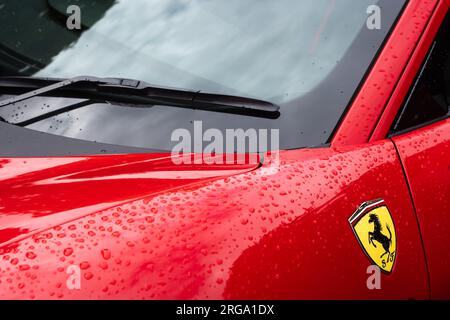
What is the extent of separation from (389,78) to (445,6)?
36 centimetres

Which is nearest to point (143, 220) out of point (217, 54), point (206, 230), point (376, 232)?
point (206, 230)

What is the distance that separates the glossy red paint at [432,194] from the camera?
1594 millimetres

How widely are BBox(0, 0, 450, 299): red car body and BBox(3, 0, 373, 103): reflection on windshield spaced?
0.18 m

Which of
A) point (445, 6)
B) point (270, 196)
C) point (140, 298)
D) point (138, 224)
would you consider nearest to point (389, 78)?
point (445, 6)

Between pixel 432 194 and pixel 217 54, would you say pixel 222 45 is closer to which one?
pixel 217 54

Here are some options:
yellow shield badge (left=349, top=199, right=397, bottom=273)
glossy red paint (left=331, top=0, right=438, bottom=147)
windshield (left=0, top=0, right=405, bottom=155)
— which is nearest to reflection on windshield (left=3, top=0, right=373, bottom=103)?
windshield (left=0, top=0, right=405, bottom=155)

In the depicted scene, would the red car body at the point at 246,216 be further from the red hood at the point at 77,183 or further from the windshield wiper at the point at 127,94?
the windshield wiper at the point at 127,94

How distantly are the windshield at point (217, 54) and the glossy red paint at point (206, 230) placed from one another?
0.54 ft

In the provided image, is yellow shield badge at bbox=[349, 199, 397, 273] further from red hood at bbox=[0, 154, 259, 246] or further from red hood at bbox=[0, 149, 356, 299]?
red hood at bbox=[0, 154, 259, 246]

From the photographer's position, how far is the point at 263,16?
193cm

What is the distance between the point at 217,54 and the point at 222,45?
0.11ft

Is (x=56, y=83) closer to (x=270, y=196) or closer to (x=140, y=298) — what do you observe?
(x=270, y=196)

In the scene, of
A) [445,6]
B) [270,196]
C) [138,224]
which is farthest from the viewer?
[445,6]

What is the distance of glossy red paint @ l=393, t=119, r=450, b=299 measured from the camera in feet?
5.23
